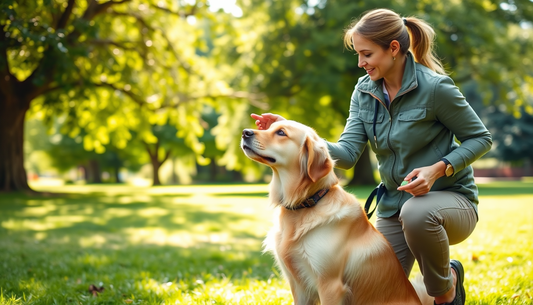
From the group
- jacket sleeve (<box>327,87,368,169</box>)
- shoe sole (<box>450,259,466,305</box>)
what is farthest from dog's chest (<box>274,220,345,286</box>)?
→ shoe sole (<box>450,259,466,305</box>)

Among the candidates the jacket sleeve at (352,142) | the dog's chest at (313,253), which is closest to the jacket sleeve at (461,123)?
the jacket sleeve at (352,142)

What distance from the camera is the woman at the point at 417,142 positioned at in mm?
2971

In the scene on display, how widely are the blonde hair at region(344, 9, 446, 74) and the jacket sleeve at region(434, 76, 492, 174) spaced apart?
394 mm

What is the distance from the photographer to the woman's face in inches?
128

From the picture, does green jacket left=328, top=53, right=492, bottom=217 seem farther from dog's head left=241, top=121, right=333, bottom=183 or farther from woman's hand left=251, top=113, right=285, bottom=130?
woman's hand left=251, top=113, right=285, bottom=130

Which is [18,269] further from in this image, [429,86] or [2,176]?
[2,176]

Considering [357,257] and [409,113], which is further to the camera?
[409,113]

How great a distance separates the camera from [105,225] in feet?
Answer: 33.2

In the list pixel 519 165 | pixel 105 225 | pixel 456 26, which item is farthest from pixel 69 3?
pixel 519 165

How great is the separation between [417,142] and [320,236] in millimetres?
997

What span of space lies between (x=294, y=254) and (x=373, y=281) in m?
0.56


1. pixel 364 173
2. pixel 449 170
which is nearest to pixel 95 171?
pixel 364 173

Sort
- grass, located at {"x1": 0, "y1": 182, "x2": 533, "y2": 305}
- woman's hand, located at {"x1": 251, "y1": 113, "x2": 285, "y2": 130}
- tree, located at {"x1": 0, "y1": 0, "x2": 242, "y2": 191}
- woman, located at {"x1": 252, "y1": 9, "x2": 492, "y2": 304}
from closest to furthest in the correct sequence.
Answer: woman, located at {"x1": 252, "y1": 9, "x2": 492, "y2": 304} → woman's hand, located at {"x1": 251, "y1": 113, "x2": 285, "y2": 130} → grass, located at {"x1": 0, "y1": 182, "x2": 533, "y2": 305} → tree, located at {"x1": 0, "y1": 0, "x2": 242, "y2": 191}

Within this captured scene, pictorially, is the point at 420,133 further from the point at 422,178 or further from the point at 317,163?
the point at 317,163
